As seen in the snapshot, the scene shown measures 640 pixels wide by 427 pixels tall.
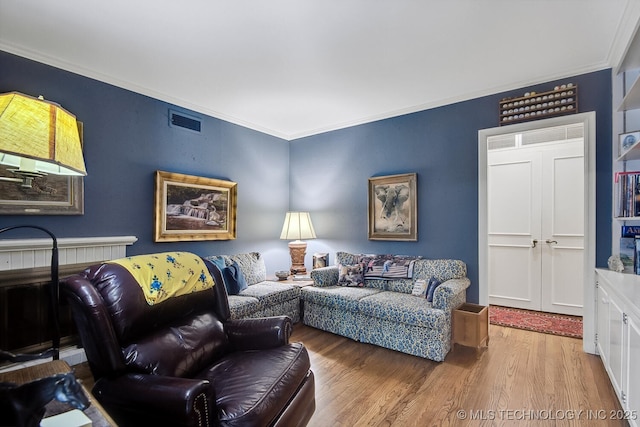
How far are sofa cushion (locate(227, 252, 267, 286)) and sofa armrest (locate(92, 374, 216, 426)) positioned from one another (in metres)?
2.31

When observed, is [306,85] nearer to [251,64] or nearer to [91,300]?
[251,64]

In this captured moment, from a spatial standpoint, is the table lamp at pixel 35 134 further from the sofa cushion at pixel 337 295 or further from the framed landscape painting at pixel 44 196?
the sofa cushion at pixel 337 295

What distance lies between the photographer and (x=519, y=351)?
306 centimetres

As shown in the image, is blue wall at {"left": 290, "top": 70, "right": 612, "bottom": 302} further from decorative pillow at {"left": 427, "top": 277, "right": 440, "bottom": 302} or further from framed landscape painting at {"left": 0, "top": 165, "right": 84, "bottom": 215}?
framed landscape painting at {"left": 0, "top": 165, "right": 84, "bottom": 215}

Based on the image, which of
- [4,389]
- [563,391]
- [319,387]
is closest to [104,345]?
[4,389]

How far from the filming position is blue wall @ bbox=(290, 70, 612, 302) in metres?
2.92

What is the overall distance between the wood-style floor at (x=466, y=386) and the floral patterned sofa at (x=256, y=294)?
1.97ft

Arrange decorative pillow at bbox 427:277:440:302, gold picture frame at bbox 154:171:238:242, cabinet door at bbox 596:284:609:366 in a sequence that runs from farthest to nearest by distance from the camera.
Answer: gold picture frame at bbox 154:171:238:242, decorative pillow at bbox 427:277:440:302, cabinet door at bbox 596:284:609:366

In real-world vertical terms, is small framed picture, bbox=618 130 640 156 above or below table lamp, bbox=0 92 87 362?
above

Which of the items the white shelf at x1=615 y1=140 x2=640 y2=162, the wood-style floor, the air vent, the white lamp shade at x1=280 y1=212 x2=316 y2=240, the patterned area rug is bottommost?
the wood-style floor

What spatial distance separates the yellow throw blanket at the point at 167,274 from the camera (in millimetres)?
1803

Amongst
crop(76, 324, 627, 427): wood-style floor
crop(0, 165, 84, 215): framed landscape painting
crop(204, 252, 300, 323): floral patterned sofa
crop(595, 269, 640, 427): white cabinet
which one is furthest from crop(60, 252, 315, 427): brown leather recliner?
crop(595, 269, 640, 427): white cabinet

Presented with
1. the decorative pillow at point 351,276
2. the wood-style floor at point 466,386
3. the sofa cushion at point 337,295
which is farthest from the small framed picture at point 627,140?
the decorative pillow at point 351,276

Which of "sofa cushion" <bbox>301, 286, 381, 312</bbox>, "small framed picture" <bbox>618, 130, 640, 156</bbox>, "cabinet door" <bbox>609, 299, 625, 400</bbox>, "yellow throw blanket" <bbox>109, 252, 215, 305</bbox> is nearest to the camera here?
"yellow throw blanket" <bbox>109, 252, 215, 305</bbox>
